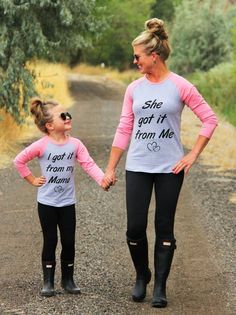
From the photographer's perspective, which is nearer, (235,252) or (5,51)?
(235,252)

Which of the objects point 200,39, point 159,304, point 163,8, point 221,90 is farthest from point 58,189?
point 163,8

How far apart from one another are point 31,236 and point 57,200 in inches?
106

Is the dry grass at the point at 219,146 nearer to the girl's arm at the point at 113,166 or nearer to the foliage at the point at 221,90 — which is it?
the foliage at the point at 221,90

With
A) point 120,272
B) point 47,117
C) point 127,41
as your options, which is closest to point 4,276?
point 120,272

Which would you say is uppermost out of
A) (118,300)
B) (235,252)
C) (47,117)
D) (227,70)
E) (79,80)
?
(47,117)

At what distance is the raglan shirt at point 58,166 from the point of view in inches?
236

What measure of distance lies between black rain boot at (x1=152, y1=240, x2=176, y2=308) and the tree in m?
10.5

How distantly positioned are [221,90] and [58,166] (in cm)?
2427

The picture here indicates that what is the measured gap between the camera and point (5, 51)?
53.9 feet

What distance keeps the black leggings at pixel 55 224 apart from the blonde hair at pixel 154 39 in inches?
50.9

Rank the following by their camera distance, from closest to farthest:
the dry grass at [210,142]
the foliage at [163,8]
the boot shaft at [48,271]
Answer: the boot shaft at [48,271] < the dry grass at [210,142] < the foliage at [163,8]

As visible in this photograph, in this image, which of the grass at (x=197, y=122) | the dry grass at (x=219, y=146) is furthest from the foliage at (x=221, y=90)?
the dry grass at (x=219, y=146)

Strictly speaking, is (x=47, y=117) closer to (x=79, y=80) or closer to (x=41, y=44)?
(x=41, y=44)

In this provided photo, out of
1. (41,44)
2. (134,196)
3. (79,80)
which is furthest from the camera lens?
(79,80)
